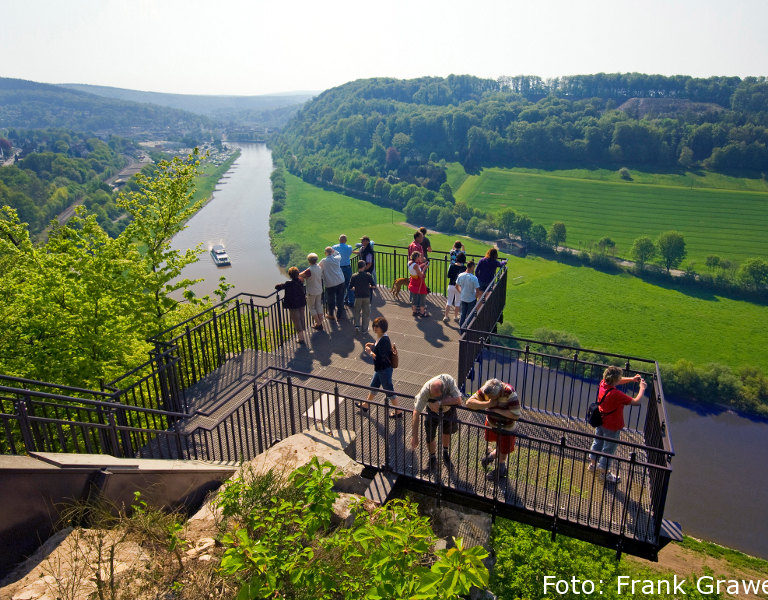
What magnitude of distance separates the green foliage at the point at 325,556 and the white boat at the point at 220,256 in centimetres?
8868

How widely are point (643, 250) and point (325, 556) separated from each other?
99.3m

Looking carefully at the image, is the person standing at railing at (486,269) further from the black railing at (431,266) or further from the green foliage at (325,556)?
the green foliage at (325,556)

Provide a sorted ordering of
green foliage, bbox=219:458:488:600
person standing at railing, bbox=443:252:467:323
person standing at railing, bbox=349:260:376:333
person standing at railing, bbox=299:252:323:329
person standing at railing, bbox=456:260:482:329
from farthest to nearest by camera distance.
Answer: person standing at railing, bbox=443:252:467:323 < person standing at railing, bbox=349:260:376:333 < person standing at railing, bbox=299:252:323:329 < person standing at railing, bbox=456:260:482:329 < green foliage, bbox=219:458:488:600

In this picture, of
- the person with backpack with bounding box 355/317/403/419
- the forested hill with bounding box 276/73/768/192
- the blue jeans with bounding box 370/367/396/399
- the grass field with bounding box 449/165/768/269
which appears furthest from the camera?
the forested hill with bounding box 276/73/768/192

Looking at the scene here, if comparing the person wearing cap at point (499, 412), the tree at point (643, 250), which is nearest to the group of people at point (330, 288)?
the person wearing cap at point (499, 412)

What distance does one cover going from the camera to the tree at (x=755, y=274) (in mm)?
81375

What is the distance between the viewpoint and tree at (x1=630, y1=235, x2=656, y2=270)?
298 feet

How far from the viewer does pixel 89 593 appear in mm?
3965

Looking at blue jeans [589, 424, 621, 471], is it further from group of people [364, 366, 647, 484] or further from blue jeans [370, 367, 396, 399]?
blue jeans [370, 367, 396, 399]

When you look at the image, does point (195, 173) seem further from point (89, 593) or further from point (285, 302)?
point (89, 593)

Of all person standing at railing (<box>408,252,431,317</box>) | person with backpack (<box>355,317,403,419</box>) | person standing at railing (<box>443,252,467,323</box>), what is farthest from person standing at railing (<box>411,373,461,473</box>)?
person standing at railing (<box>408,252,431,317</box>)

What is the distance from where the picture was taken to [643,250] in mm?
90875

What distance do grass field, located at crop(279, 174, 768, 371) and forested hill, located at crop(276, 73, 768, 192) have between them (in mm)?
55373

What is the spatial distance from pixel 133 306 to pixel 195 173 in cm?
642
